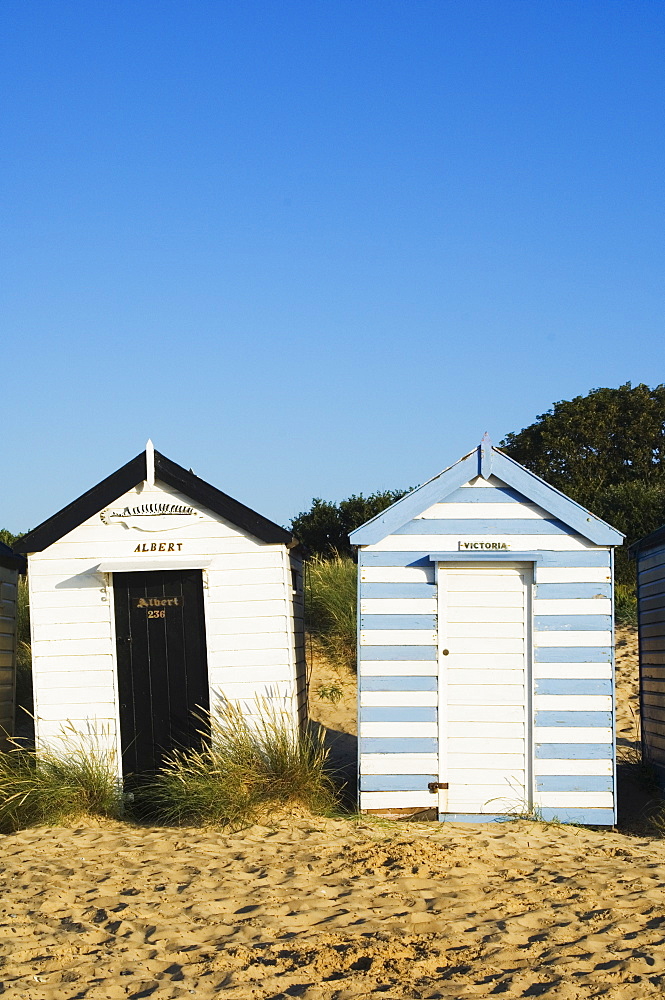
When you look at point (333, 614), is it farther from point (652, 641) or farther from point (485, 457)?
point (485, 457)

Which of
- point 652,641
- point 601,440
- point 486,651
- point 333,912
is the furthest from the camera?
point 601,440

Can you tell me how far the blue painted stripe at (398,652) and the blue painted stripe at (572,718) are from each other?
1122 millimetres

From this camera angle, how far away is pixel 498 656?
9.37 m

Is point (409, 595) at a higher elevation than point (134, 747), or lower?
higher

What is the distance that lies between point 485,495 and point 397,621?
1.43m

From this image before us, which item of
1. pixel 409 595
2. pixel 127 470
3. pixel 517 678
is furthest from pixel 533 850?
pixel 127 470

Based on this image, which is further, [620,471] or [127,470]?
[620,471]

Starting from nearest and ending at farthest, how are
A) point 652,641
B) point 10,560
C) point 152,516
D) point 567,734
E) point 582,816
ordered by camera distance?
point 582,816, point 567,734, point 152,516, point 652,641, point 10,560

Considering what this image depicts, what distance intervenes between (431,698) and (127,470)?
12.1 ft

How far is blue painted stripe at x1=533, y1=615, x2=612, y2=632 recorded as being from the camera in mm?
9227

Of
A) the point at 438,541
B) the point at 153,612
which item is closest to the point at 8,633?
the point at 153,612

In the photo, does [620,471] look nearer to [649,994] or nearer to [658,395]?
[658,395]

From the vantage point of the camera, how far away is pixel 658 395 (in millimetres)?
29797

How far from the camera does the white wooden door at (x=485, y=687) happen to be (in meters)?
9.20
